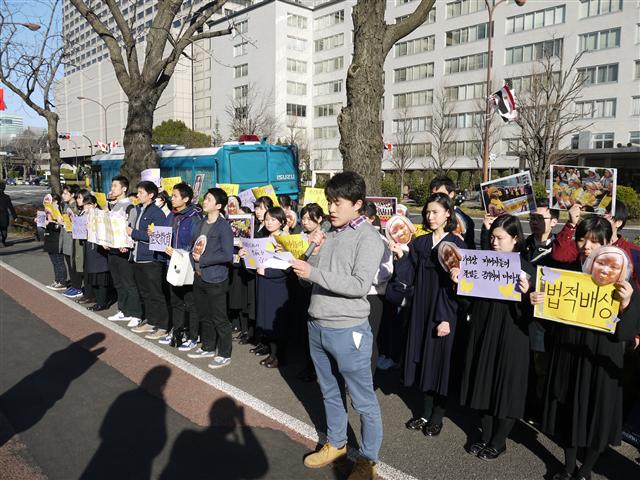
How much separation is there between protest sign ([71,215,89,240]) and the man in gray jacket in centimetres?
599

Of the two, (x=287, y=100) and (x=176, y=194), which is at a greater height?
(x=287, y=100)

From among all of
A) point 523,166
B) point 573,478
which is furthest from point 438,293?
point 523,166

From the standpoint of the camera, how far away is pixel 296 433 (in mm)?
4250

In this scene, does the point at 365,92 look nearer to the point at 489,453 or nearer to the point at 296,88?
the point at 489,453

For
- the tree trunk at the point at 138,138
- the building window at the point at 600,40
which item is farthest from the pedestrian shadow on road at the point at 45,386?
the building window at the point at 600,40

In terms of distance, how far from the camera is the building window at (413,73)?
52.3 m

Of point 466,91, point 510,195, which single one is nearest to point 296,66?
point 466,91

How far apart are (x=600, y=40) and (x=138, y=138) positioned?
4130cm

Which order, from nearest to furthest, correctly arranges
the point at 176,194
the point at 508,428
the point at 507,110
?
the point at 508,428, the point at 176,194, the point at 507,110

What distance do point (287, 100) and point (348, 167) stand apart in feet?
184

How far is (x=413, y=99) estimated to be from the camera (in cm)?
5362

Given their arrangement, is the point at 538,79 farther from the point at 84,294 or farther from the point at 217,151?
the point at 84,294

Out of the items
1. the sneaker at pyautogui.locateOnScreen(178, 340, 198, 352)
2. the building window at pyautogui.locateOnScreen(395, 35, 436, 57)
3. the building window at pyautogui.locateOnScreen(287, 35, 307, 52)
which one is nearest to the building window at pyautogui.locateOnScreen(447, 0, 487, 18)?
the building window at pyautogui.locateOnScreen(395, 35, 436, 57)

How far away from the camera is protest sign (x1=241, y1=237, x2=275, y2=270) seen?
5.49 metres
